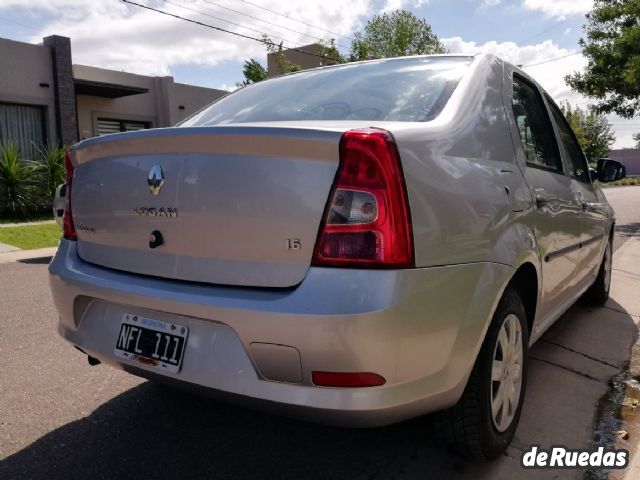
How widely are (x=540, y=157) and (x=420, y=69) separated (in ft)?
2.94

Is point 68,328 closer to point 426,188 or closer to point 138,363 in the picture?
point 138,363

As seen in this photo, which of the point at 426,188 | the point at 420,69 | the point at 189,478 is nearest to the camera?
the point at 426,188

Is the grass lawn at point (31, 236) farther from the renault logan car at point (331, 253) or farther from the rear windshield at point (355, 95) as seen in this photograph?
the renault logan car at point (331, 253)

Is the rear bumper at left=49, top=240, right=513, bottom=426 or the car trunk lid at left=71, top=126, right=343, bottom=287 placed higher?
the car trunk lid at left=71, top=126, right=343, bottom=287

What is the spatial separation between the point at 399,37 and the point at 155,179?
3411cm

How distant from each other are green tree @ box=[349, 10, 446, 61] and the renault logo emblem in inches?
1317

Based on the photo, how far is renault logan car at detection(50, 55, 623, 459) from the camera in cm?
182

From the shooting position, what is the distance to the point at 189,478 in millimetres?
2277

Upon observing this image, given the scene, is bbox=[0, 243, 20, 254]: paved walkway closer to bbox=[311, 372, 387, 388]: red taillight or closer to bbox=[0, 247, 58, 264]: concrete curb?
bbox=[0, 247, 58, 264]: concrete curb

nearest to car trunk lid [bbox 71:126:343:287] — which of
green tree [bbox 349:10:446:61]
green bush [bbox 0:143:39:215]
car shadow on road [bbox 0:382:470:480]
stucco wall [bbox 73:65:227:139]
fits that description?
car shadow on road [bbox 0:382:470:480]

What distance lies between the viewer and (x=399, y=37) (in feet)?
111

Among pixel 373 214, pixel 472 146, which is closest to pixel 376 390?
pixel 373 214

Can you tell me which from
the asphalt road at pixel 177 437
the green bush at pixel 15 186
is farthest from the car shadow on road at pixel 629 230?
the green bush at pixel 15 186

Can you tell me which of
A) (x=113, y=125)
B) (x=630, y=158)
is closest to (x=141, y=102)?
(x=113, y=125)
